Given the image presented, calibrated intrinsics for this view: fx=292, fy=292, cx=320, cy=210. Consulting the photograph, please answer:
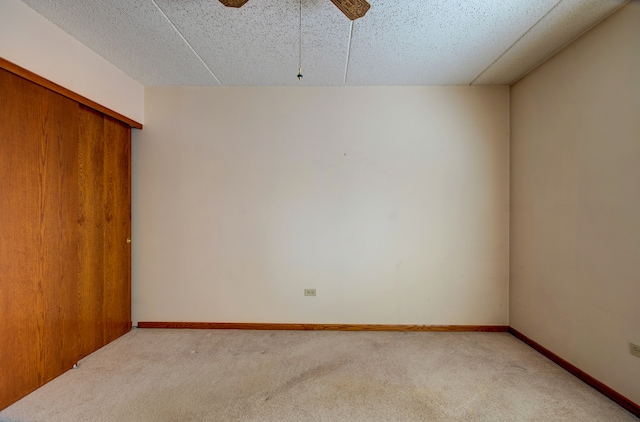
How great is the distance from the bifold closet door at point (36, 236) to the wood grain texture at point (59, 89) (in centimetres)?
5

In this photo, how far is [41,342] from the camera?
2.18m

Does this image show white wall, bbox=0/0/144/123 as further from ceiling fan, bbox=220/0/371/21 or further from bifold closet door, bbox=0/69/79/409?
ceiling fan, bbox=220/0/371/21

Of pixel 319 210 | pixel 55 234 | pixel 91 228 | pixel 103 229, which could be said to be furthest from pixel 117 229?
pixel 319 210

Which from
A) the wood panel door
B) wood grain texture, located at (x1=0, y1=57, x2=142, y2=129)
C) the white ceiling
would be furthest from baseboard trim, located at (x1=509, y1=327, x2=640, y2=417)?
wood grain texture, located at (x1=0, y1=57, x2=142, y2=129)

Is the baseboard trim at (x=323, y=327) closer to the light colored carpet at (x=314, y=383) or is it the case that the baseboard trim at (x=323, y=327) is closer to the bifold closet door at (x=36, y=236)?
the light colored carpet at (x=314, y=383)

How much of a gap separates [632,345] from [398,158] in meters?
2.27

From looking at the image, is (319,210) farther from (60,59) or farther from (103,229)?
(60,59)

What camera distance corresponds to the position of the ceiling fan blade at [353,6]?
1.61 metres

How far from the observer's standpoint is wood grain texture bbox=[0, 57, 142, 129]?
6.22 feet

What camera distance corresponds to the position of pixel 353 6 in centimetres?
164

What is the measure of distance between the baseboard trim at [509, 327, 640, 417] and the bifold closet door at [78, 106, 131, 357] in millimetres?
4081

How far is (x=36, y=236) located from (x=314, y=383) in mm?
2327

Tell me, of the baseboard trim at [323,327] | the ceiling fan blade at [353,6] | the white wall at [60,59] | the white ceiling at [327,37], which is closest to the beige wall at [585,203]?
the white ceiling at [327,37]

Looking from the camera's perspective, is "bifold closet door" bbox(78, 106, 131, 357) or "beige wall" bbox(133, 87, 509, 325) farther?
"beige wall" bbox(133, 87, 509, 325)
